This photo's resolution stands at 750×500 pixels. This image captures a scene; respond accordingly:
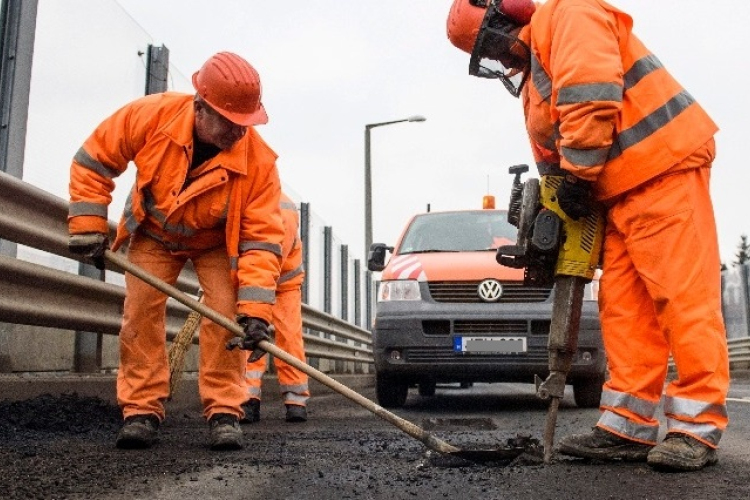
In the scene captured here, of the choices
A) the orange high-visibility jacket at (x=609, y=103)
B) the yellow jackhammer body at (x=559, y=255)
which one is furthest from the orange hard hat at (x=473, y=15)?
the yellow jackhammer body at (x=559, y=255)

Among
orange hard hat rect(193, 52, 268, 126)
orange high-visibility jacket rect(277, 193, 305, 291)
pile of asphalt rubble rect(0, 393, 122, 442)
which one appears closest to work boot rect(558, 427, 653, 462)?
orange hard hat rect(193, 52, 268, 126)

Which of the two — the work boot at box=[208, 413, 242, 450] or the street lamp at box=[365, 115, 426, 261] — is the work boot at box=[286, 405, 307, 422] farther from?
the street lamp at box=[365, 115, 426, 261]

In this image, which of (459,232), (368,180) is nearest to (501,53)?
(459,232)

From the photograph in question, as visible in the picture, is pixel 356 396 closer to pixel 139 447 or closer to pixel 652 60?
pixel 139 447

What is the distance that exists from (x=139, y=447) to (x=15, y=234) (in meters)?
1.23

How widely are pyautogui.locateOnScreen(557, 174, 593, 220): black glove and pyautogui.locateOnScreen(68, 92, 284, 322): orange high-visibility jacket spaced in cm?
127

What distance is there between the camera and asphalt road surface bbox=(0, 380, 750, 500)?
2.57m

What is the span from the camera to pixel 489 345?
249 inches

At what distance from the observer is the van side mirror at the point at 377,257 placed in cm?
730

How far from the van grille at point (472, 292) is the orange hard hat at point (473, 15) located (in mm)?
2835

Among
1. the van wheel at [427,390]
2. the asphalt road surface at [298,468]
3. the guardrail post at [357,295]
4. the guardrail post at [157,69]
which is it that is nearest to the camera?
the asphalt road surface at [298,468]

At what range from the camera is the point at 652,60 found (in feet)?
11.8

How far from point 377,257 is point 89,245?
374 centimetres

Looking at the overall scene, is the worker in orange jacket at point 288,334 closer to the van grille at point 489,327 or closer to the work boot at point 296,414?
the work boot at point 296,414
